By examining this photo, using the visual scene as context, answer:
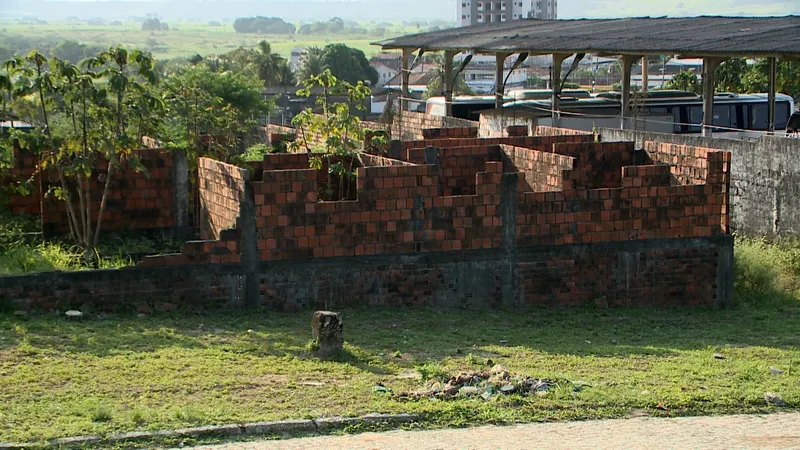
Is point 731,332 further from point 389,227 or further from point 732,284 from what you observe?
point 389,227

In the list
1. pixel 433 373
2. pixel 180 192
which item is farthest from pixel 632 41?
pixel 433 373

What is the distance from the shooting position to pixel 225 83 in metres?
38.9

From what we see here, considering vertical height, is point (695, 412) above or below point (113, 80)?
below

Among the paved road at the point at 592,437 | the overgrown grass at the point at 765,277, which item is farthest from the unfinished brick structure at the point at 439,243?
the paved road at the point at 592,437

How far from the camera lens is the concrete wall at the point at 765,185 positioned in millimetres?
17406

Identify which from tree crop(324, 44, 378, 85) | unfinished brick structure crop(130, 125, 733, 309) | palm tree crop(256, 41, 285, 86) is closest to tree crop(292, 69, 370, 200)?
unfinished brick structure crop(130, 125, 733, 309)

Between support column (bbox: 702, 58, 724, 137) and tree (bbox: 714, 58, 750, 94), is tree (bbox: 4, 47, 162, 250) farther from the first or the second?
tree (bbox: 714, 58, 750, 94)

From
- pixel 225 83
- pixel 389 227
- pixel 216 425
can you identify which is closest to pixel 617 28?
pixel 225 83

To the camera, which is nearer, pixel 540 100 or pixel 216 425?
pixel 216 425

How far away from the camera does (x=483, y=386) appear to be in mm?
9938

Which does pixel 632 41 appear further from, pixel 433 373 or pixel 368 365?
pixel 433 373

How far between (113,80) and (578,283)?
6.35 meters

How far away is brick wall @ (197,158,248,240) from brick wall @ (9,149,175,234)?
2.33ft

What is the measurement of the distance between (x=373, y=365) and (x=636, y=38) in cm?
1695
